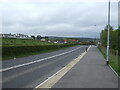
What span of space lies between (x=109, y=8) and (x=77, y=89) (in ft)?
54.7

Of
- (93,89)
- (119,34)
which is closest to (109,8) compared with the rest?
(93,89)

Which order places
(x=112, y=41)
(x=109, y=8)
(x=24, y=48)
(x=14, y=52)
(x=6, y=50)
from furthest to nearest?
(x=112, y=41) → (x=24, y=48) → (x=14, y=52) → (x=6, y=50) → (x=109, y=8)

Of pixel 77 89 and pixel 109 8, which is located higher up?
pixel 109 8

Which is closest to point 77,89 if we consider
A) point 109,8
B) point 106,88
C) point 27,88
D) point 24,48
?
point 106,88

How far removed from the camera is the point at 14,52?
1364 inches

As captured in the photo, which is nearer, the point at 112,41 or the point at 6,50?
the point at 6,50

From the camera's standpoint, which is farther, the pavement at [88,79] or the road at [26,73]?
the road at [26,73]

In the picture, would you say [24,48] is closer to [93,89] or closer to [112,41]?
[112,41]

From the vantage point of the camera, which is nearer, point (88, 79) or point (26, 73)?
point (88, 79)

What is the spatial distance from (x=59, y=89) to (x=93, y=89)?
128cm

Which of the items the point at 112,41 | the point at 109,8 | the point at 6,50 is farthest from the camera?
the point at 112,41

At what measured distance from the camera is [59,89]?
948 centimetres

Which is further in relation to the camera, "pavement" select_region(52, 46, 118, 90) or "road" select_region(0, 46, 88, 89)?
"road" select_region(0, 46, 88, 89)

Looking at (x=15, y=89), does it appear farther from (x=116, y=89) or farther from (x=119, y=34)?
(x=119, y=34)
